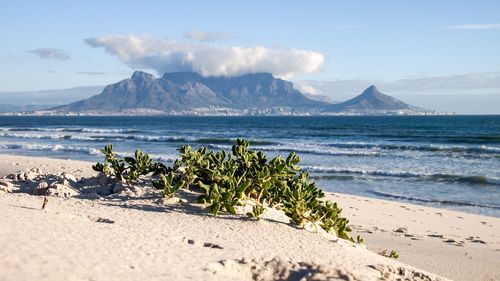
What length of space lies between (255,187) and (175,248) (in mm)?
2017

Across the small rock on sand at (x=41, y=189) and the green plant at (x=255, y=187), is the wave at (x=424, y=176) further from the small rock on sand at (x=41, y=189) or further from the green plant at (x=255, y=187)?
the green plant at (x=255, y=187)

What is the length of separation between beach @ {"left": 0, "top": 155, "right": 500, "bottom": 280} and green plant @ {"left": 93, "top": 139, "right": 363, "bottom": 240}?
0.17 m

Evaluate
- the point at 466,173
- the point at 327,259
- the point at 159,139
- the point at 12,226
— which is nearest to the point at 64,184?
the point at 12,226

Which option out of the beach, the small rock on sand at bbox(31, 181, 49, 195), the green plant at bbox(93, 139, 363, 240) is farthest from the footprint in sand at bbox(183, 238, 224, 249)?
the small rock on sand at bbox(31, 181, 49, 195)

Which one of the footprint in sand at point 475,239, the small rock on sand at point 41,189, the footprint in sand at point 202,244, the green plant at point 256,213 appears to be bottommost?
the footprint in sand at point 475,239

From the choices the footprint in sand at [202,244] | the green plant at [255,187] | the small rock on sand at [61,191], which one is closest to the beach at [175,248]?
the footprint in sand at [202,244]

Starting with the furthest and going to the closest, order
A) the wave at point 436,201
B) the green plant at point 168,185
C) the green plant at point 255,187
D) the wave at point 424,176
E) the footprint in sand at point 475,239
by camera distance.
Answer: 1. the wave at point 424,176
2. the wave at point 436,201
3. the footprint in sand at point 475,239
4. the green plant at point 168,185
5. the green plant at point 255,187

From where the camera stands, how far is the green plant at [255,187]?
5621mm

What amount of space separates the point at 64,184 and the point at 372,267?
5.05 m

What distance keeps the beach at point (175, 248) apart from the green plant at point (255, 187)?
17 centimetres

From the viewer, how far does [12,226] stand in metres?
4.35

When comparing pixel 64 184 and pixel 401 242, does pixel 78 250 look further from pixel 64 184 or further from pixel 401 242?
pixel 401 242

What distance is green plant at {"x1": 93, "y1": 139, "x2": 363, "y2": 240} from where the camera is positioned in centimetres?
562

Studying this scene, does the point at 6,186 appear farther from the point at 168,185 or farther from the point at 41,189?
the point at 168,185
